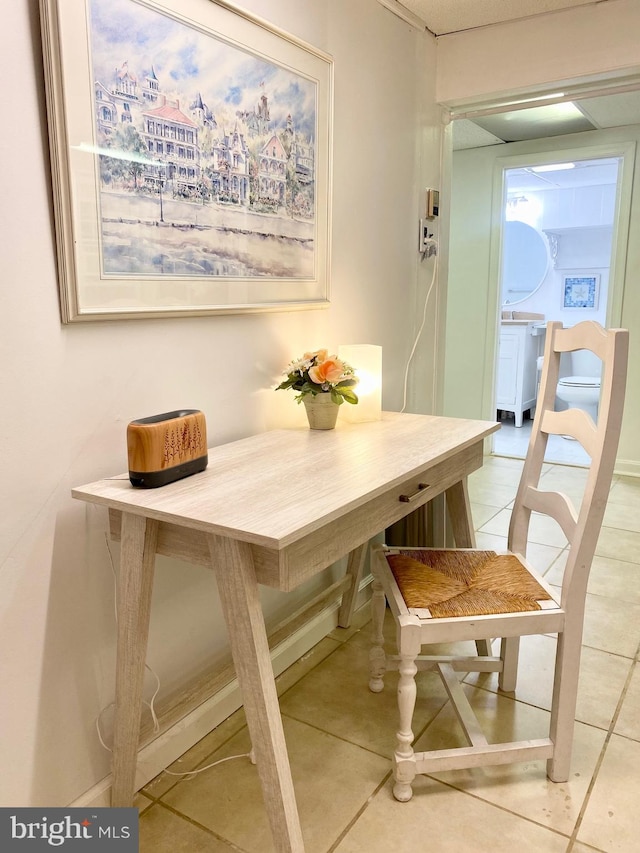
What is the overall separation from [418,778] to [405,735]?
20 cm

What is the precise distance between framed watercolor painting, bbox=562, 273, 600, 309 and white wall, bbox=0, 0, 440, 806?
425 cm

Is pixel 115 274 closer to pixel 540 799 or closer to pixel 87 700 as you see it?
pixel 87 700

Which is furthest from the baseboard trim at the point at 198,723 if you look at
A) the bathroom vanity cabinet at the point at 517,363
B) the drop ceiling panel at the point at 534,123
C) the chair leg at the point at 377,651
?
the bathroom vanity cabinet at the point at 517,363

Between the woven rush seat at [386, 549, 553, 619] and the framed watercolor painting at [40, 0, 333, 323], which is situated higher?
the framed watercolor painting at [40, 0, 333, 323]

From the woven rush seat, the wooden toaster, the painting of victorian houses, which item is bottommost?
the woven rush seat

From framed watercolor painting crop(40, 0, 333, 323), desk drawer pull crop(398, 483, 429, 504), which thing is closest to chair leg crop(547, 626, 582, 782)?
desk drawer pull crop(398, 483, 429, 504)

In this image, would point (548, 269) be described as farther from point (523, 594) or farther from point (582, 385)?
point (523, 594)

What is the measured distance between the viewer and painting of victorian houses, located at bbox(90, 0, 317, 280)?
51.7 inches

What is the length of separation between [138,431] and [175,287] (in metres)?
0.41

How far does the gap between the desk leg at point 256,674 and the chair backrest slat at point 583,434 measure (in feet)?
2.42

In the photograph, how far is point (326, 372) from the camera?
1740mm

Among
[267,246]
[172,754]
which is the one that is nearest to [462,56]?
[267,246]

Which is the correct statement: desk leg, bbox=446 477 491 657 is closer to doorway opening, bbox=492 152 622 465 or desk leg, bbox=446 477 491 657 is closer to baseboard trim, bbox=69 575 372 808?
baseboard trim, bbox=69 575 372 808

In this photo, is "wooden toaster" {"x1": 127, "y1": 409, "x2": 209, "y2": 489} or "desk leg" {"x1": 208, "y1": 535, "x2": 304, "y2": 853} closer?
"desk leg" {"x1": 208, "y1": 535, "x2": 304, "y2": 853}
